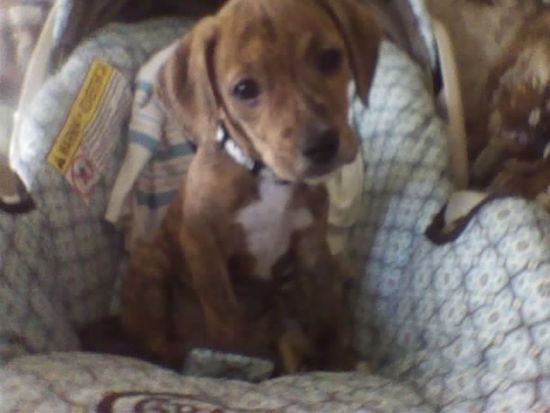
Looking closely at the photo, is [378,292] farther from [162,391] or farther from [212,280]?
[162,391]

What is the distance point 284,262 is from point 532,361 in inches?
23.7

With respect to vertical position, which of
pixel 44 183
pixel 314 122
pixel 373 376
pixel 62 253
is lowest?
pixel 373 376

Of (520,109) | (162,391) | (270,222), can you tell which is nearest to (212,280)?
(270,222)

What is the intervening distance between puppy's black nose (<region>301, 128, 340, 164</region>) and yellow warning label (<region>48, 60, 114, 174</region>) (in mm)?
622

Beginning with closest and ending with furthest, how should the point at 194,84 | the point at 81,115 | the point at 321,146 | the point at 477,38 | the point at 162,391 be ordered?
the point at 162,391 → the point at 321,146 → the point at 194,84 → the point at 81,115 → the point at 477,38

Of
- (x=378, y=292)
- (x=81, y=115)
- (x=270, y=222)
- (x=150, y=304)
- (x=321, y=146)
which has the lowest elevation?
(x=378, y=292)

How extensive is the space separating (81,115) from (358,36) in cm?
66

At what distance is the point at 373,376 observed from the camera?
4.72ft

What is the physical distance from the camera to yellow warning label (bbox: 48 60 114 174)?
5.48ft

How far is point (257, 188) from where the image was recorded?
150 centimetres

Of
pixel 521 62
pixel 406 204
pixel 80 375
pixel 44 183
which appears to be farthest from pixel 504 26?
pixel 80 375

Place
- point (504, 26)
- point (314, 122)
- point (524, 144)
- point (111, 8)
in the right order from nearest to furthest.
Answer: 1. point (314, 122)
2. point (524, 144)
3. point (504, 26)
4. point (111, 8)

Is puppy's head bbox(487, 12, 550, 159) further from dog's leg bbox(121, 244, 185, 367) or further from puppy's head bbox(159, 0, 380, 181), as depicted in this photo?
dog's leg bbox(121, 244, 185, 367)

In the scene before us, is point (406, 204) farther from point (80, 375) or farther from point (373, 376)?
point (80, 375)
